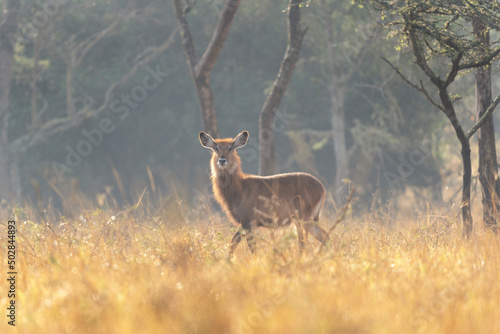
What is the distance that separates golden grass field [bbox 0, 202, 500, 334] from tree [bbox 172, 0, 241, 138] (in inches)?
302

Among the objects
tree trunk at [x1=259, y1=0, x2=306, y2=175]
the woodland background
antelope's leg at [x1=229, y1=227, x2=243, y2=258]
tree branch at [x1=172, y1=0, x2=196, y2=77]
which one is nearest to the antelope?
antelope's leg at [x1=229, y1=227, x2=243, y2=258]

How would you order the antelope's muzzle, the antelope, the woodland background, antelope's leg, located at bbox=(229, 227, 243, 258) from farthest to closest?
the woodland background, the antelope's muzzle, the antelope, antelope's leg, located at bbox=(229, 227, 243, 258)

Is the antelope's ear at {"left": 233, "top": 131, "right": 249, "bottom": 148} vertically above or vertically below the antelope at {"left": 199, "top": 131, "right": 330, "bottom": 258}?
above

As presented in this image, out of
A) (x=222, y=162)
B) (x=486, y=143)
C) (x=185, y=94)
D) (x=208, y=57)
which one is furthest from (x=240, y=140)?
(x=185, y=94)

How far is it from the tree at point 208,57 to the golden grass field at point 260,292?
25.2 ft

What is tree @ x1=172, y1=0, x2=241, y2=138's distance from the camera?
1392 cm

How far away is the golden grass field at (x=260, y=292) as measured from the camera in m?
4.18

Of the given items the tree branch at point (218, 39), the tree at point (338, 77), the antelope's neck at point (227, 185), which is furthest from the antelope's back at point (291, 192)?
the tree at point (338, 77)

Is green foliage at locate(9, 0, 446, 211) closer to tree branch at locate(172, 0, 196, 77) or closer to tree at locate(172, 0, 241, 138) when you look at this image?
tree branch at locate(172, 0, 196, 77)

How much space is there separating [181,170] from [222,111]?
3.50 metres

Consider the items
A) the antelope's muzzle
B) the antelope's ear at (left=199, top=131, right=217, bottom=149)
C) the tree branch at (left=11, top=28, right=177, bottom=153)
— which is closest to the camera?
the antelope's muzzle

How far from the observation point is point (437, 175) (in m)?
25.6

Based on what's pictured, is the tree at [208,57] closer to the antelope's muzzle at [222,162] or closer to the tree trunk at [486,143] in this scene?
the antelope's muzzle at [222,162]

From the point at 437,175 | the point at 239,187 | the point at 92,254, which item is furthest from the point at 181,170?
the point at 92,254
